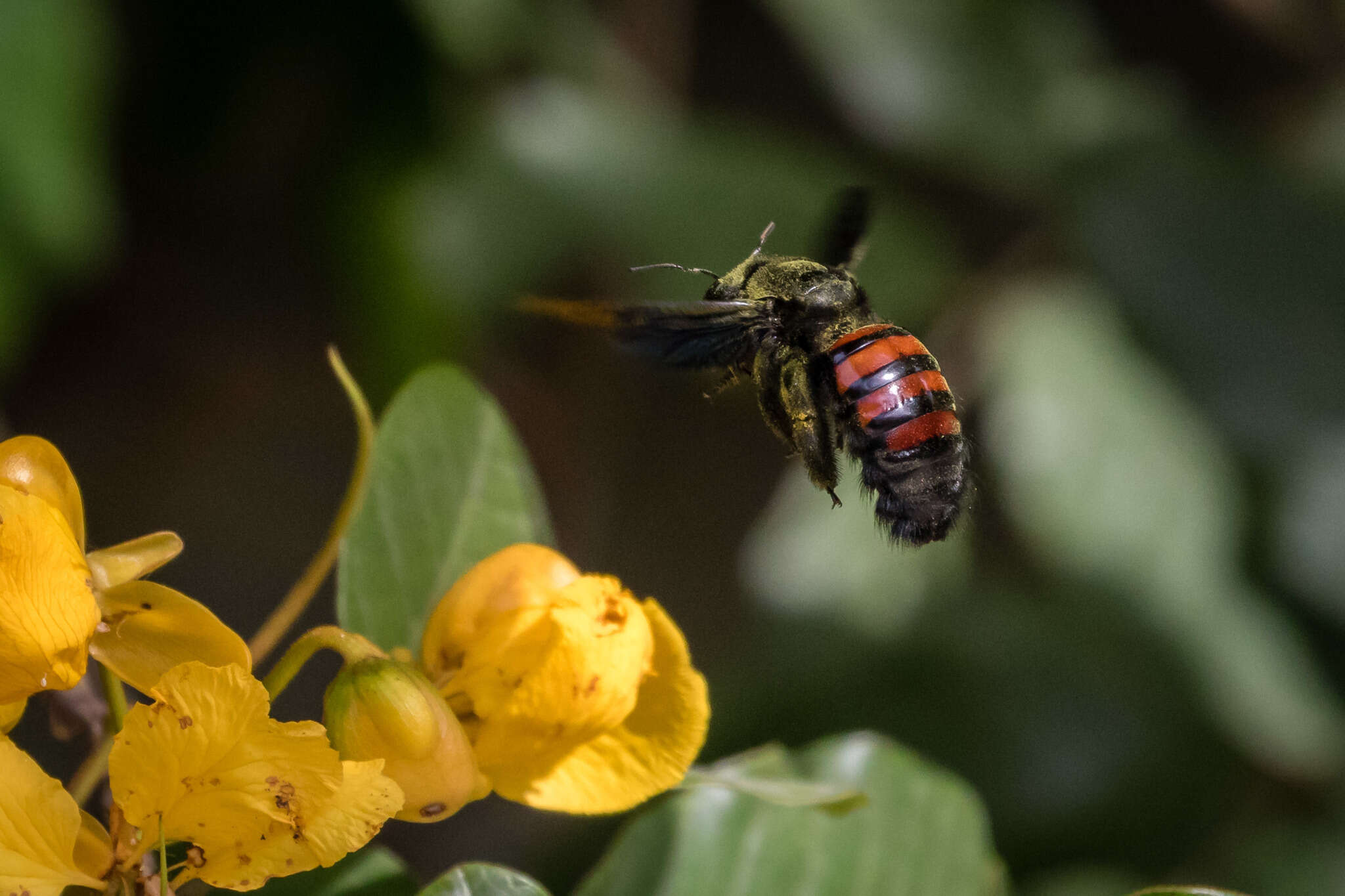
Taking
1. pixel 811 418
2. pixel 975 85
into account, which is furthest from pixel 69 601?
pixel 975 85

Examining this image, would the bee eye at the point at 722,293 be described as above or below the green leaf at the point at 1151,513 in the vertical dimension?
above

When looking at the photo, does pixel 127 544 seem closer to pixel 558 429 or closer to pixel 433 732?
pixel 433 732

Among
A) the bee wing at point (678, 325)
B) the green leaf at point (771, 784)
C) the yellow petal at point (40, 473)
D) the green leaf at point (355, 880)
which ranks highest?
the bee wing at point (678, 325)

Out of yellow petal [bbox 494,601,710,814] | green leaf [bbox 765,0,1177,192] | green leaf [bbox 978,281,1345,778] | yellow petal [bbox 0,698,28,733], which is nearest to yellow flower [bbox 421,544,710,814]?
yellow petal [bbox 494,601,710,814]

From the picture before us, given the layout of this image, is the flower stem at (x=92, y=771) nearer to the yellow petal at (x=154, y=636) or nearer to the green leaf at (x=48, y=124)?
the yellow petal at (x=154, y=636)

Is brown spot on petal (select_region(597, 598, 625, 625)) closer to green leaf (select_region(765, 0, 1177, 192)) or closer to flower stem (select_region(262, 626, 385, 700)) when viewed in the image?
flower stem (select_region(262, 626, 385, 700))

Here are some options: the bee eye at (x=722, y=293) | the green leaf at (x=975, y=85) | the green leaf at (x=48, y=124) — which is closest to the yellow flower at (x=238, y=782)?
the bee eye at (x=722, y=293)
